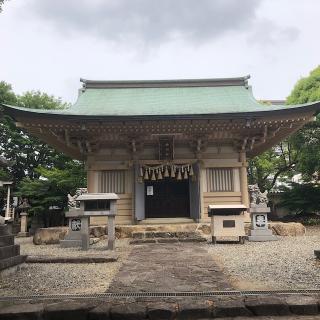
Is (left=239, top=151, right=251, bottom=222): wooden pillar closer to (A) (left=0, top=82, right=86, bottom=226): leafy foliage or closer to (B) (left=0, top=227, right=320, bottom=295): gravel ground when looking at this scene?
(B) (left=0, top=227, right=320, bottom=295): gravel ground

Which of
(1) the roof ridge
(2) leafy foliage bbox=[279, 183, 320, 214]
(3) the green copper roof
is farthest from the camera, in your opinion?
(2) leafy foliage bbox=[279, 183, 320, 214]

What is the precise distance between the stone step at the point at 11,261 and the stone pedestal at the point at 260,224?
317 inches

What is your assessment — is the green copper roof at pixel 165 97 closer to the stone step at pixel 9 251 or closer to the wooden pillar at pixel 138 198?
the wooden pillar at pixel 138 198

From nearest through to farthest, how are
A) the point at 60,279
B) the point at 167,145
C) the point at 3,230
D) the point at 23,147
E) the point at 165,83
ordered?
the point at 60,279 → the point at 3,230 → the point at 167,145 → the point at 165,83 → the point at 23,147

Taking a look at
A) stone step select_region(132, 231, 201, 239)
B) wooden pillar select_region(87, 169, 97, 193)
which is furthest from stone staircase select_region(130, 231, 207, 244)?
wooden pillar select_region(87, 169, 97, 193)

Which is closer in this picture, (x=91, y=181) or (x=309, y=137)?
(x=91, y=181)

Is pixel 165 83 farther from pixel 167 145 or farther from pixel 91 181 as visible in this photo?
pixel 91 181

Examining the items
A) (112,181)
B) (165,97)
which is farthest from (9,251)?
(165,97)

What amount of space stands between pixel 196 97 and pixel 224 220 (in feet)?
28.0

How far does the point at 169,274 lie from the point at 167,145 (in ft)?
29.7

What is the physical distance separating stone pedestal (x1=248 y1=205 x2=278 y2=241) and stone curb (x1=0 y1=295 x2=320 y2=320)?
843cm

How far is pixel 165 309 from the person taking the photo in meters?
3.75

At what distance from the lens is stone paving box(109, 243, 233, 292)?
5.09 m

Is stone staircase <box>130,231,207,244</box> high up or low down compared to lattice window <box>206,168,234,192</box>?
down
